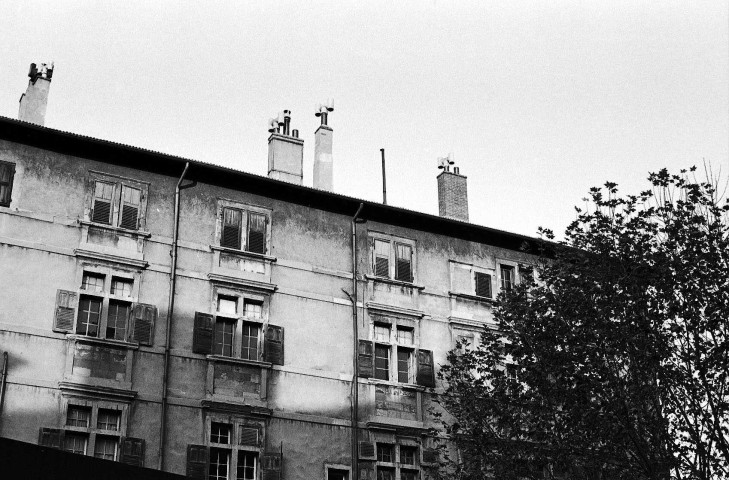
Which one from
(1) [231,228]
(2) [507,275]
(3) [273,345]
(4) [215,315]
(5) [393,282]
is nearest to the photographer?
(4) [215,315]

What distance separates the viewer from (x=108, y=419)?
23.0 m

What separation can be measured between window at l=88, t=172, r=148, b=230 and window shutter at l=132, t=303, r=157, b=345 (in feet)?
7.05

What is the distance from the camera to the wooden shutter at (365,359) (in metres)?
26.5

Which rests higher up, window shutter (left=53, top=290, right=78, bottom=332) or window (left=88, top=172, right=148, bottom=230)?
window (left=88, top=172, right=148, bottom=230)

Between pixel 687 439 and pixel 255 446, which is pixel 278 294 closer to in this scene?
pixel 255 446

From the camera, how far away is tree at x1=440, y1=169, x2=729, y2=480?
19.6m

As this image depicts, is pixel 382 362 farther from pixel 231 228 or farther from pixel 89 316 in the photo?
pixel 89 316

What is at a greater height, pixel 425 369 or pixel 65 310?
pixel 65 310

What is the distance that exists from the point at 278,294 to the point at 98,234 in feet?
15.7

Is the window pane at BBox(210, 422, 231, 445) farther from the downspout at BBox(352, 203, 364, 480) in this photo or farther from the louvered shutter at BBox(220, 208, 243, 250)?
the louvered shutter at BBox(220, 208, 243, 250)

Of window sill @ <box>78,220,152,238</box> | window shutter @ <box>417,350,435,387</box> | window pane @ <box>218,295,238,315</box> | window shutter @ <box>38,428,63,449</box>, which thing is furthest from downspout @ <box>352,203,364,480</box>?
window shutter @ <box>38,428,63,449</box>

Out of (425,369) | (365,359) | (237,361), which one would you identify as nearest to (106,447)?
(237,361)

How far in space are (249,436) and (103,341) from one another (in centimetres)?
413

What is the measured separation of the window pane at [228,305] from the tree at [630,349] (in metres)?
7.31
